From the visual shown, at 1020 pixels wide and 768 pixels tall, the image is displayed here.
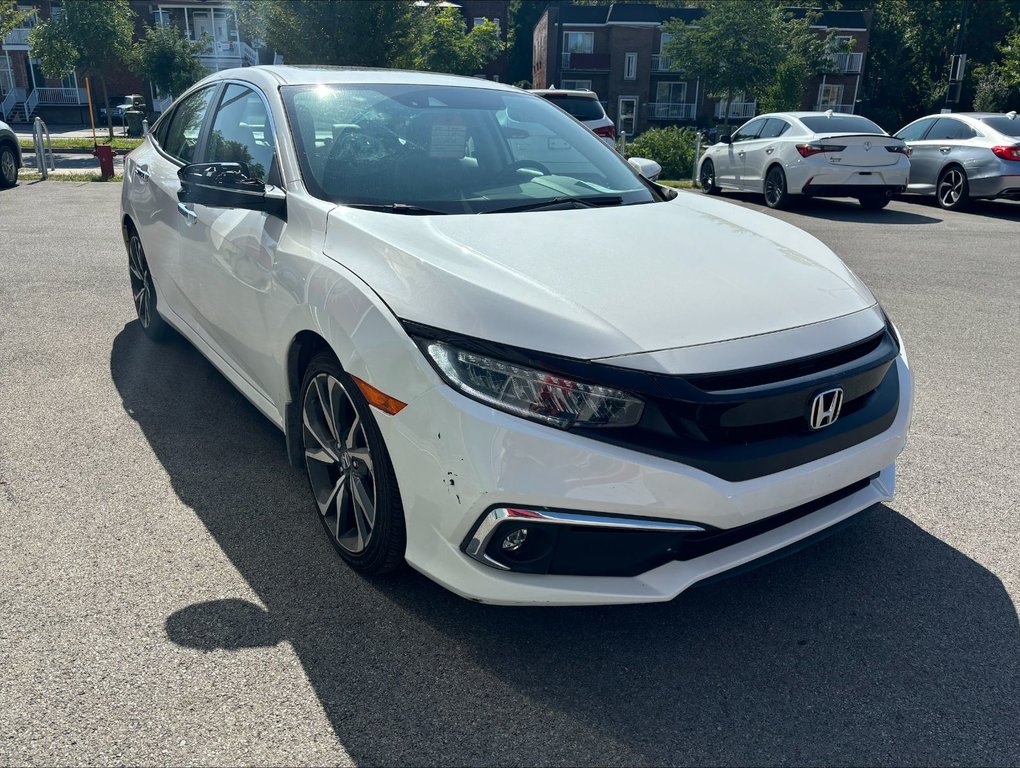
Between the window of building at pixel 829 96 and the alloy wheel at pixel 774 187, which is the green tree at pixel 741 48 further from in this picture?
the alloy wheel at pixel 774 187

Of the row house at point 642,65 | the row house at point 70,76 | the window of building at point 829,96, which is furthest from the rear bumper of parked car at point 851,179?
the window of building at point 829,96

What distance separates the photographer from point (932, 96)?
55.3 meters

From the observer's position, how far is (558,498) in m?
2.25

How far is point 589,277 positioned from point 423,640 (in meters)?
1.21

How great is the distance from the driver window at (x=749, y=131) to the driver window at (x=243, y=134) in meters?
12.2

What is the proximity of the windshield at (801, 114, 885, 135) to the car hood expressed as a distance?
10.9m

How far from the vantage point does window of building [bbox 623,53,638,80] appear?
184 ft

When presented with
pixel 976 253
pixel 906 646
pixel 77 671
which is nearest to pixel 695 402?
pixel 906 646

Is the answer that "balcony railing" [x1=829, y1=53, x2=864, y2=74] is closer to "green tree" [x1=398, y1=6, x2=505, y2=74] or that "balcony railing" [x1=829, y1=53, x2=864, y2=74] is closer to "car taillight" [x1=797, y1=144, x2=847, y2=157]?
"green tree" [x1=398, y1=6, x2=505, y2=74]

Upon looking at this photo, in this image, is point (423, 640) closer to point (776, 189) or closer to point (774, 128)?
point (776, 189)

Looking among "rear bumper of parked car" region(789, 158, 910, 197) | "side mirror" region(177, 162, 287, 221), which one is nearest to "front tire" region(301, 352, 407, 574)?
"side mirror" region(177, 162, 287, 221)

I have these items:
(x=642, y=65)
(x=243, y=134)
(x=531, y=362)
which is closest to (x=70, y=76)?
(x=642, y=65)

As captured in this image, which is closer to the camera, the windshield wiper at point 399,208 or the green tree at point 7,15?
the windshield wiper at point 399,208

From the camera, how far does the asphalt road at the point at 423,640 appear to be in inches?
87.4
